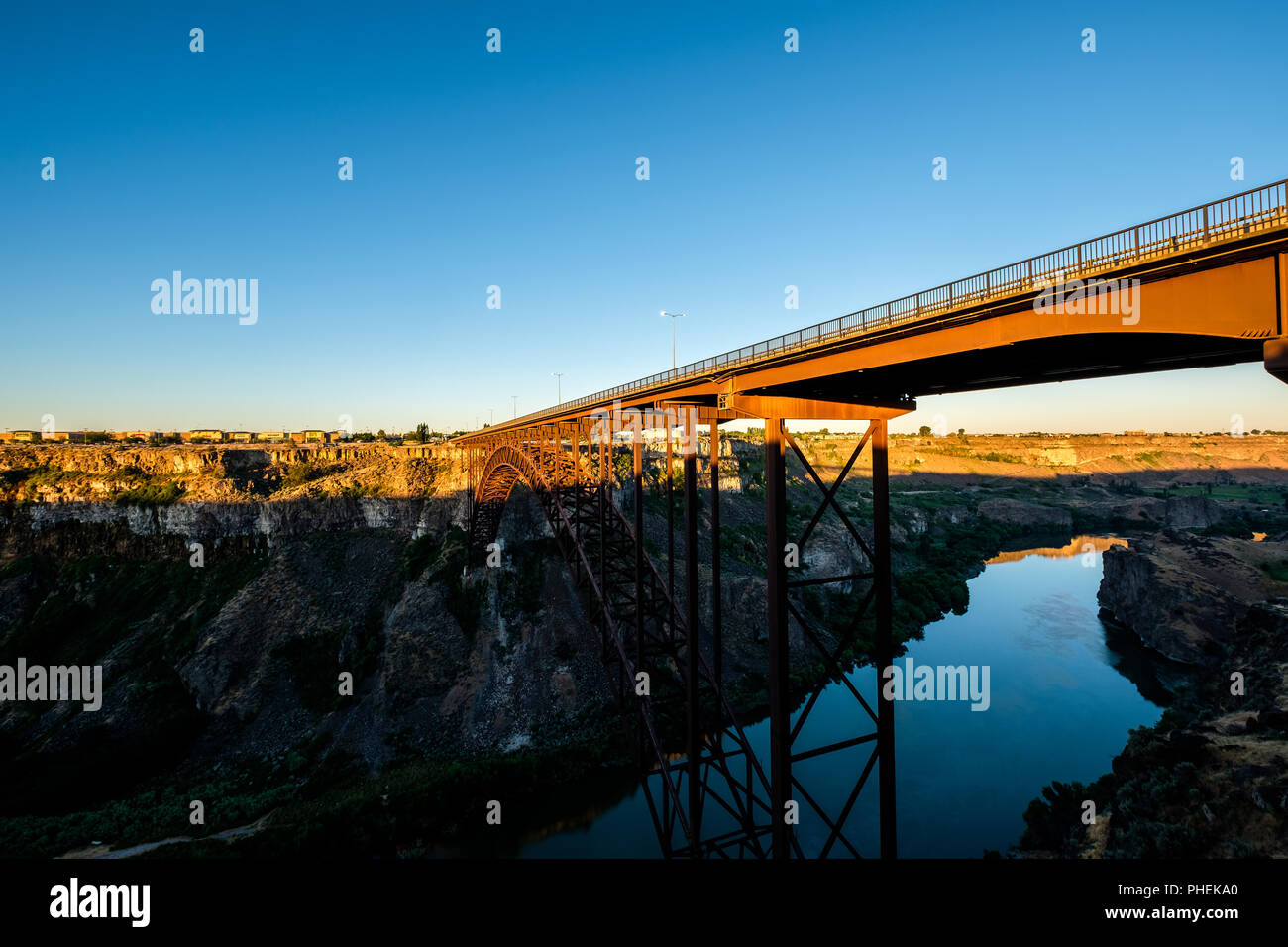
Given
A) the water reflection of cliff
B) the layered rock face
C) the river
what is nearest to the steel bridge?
the river

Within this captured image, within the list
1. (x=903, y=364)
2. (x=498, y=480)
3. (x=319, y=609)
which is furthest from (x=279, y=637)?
(x=903, y=364)

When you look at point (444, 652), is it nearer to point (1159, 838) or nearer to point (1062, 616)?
point (1159, 838)

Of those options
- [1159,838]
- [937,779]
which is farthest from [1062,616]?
[1159,838]

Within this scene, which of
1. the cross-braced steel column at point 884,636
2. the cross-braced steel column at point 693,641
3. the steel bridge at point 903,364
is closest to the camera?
the steel bridge at point 903,364

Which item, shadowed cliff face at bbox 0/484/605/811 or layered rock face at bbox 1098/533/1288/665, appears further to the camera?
layered rock face at bbox 1098/533/1288/665

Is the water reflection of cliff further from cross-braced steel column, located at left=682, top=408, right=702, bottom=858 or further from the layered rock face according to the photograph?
cross-braced steel column, located at left=682, top=408, right=702, bottom=858

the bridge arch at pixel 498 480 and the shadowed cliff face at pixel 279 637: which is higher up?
the bridge arch at pixel 498 480

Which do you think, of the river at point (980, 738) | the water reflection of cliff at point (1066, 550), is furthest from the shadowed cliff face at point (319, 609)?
the water reflection of cliff at point (1066, 550)

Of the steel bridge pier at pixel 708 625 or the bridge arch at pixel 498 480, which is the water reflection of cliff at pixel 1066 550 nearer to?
the steel bridge pier at pixel 708 625

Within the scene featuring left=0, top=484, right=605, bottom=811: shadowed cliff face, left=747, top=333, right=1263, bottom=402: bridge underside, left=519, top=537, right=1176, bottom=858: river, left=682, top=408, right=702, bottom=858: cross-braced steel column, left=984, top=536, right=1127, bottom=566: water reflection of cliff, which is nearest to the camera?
left=747, top=333, right=1263, bottom=402: bridge underside

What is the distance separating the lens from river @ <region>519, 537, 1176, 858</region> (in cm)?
2172

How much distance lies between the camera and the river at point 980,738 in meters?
A: 21.7
